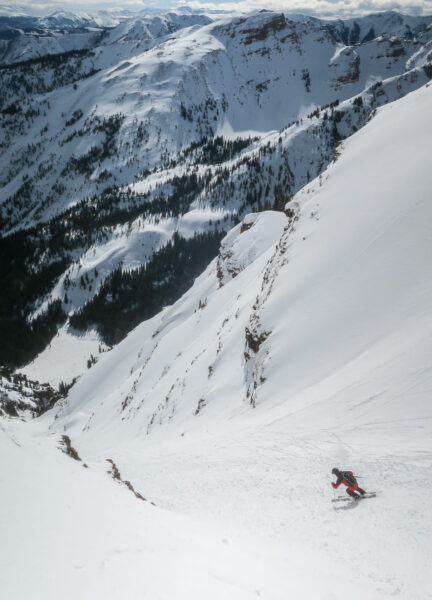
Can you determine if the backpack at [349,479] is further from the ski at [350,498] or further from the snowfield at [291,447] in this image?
the snowfield at [291,447]

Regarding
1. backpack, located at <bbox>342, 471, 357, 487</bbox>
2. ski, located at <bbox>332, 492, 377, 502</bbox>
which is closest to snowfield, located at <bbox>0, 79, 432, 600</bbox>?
ski, located at <bbox>332, 492, 377, 502</bbox>

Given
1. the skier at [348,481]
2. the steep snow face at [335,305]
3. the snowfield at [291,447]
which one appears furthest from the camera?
the steep snow face at [335,305]

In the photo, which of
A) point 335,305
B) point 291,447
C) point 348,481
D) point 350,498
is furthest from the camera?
point 335,305

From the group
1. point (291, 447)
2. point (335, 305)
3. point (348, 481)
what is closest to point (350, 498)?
point (348, 481)

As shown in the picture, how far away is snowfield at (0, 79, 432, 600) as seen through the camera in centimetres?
875

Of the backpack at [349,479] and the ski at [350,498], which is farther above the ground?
the backpack at [349,479]

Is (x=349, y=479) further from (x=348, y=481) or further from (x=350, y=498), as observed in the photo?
(x=350, y=498)

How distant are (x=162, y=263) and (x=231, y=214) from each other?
48.0 metres

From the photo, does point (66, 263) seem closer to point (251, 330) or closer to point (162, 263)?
point (162, 263)

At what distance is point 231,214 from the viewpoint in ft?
563

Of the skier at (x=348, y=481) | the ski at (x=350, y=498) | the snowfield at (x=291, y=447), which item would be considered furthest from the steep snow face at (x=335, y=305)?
the skier at (x=348, y=481)

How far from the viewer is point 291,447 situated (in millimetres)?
16719

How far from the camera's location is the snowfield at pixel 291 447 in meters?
8.75

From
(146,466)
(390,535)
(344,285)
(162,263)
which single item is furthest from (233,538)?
(162,263)
